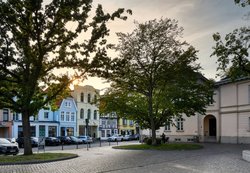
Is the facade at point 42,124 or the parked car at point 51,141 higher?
the facade at point 42,124

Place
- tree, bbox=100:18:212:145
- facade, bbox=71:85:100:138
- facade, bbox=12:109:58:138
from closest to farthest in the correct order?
tree, bbox=100:18:212:145 < facade, bbox=12:109:58:138 < facade, bbox=71:85:100:138

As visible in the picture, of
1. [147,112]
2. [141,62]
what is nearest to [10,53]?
[141,62]

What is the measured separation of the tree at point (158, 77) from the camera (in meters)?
37.8

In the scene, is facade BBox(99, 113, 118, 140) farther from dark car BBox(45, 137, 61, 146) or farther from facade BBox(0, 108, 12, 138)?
dark car BBox(45, 137, 61, 146)

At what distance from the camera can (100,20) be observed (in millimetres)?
25953

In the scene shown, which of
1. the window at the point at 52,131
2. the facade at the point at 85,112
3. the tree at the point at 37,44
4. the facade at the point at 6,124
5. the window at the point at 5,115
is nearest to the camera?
the tree at the point at 37,44

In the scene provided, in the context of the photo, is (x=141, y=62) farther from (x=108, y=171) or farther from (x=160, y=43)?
(x=108, y=171)

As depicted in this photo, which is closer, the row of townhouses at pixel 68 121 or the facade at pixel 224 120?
the facade at pixel 224 120

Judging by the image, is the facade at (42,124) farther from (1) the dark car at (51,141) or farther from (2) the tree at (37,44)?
(2) the tree at (37,44)

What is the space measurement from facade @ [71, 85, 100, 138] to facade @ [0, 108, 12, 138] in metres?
18.2

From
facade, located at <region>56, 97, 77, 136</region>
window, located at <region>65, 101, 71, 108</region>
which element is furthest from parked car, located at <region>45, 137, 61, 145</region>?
window, located at <region>65, 101, 71, 108</region>

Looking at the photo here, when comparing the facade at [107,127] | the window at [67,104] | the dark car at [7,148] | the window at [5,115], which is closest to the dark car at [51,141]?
the window at [5,115]

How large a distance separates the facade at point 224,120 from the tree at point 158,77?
22.5ft

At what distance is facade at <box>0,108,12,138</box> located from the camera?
6190cm
